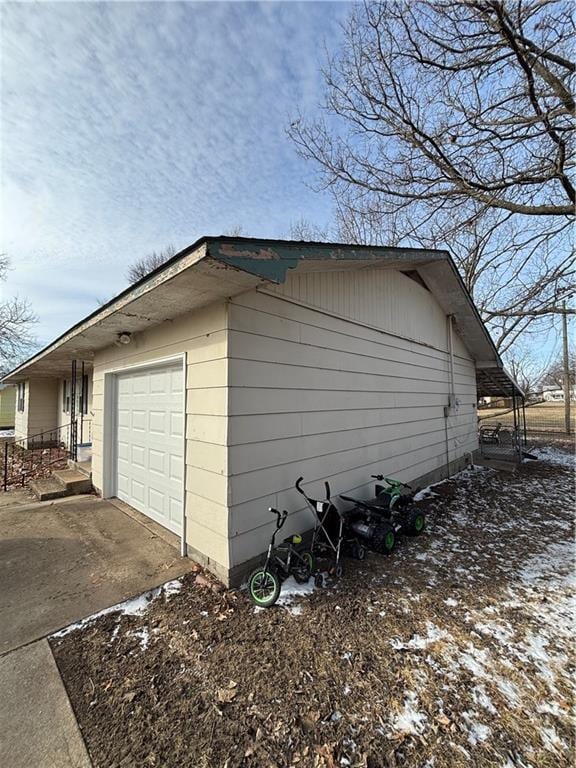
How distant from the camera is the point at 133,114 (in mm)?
4809

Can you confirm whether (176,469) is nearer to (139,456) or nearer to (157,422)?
(157,422)

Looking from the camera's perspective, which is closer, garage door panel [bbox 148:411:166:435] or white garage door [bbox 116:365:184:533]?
white garage door [bbox 116:365:184:533]

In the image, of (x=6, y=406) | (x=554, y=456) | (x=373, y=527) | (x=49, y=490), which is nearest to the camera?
(x=373, y=527)

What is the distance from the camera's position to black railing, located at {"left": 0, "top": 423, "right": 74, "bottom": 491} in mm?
8273

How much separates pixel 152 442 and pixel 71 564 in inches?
67.1

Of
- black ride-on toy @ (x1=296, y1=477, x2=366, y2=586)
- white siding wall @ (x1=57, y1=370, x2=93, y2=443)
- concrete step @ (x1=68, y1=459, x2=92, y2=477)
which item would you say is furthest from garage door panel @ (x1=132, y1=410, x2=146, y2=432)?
white siding wall @ (x1=57, y1=370, x2=93, y2=443)

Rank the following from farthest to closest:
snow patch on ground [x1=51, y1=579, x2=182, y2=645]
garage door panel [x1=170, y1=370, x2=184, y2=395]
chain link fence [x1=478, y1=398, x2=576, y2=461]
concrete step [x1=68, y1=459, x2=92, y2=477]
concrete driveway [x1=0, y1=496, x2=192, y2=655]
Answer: chain link fence [x1=478, y1=398, x2=576, y2=461] → concrete step [x1=68, y1=459, x2=92, y2=477] → garage door panel [x1=170, y1=370, x2=184, y2=395] → concrete driveway [x1=0, y1=496, x2=192, y2=655] → snow patch on ground [x1=51, y1=579, x2=182, y2=645]

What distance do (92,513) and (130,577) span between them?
2.46m

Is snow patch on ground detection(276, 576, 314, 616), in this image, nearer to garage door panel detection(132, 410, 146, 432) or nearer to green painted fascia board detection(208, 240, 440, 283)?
green painted fascia board detection(208, 240, 440, 283)

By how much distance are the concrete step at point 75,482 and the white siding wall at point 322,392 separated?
4868 mm

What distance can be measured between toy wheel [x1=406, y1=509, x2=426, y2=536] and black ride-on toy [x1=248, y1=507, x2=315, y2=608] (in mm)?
2044

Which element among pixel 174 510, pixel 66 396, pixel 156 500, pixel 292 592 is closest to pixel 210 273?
pixel 292 592

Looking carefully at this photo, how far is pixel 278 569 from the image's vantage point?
3488 millimetres

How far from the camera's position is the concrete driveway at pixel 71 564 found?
2.95m
